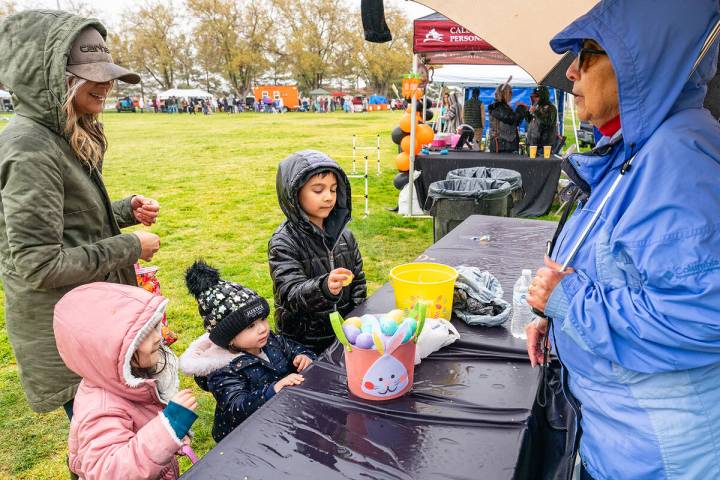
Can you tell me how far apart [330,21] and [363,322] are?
6061cm

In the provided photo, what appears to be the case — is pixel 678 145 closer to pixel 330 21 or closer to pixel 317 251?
pixel 317 251

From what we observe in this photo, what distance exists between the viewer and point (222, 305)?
6.43ft

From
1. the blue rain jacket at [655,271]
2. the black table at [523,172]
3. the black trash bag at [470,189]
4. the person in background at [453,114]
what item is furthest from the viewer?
the person in background at [453,114]

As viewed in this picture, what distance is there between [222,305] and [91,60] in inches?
41.8

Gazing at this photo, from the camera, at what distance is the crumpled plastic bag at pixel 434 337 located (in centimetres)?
182

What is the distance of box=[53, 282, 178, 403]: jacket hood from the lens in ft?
4.79

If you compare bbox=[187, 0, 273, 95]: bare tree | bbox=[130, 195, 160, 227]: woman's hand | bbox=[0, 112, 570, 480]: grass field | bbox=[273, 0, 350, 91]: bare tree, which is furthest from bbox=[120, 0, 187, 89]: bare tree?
bbox=[130, 195, 160, 227]: woman's hand

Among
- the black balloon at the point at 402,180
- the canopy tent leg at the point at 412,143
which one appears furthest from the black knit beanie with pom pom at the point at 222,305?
the black balloon at the point at 402,180

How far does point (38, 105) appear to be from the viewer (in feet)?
5.36

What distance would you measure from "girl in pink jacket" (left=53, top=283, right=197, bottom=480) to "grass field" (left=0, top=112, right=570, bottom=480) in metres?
1.44

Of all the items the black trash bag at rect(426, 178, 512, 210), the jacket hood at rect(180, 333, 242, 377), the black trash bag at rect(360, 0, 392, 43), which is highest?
the black trash bag at rect(360, 0, 392, 43)

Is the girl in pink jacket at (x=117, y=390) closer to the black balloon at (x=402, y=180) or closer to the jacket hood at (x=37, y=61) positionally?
the jacket hood at (x=37, y=61)

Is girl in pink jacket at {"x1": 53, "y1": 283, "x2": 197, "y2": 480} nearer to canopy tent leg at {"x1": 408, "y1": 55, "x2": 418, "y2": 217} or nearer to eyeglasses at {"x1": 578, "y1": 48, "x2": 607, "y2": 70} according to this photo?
eyeglasses at {"x1": 578, "y1": 48, "x2": 607, "y2": 70}

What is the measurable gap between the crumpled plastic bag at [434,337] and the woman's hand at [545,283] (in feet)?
2.03
